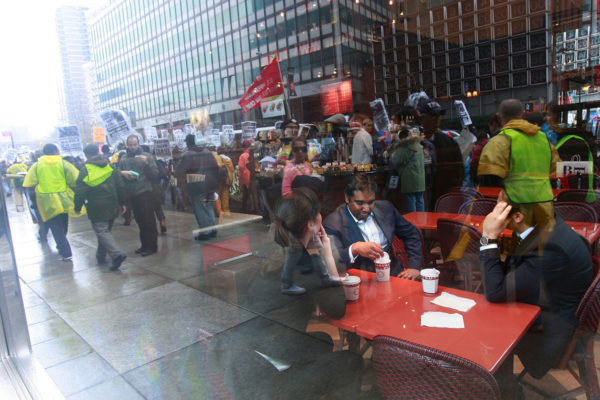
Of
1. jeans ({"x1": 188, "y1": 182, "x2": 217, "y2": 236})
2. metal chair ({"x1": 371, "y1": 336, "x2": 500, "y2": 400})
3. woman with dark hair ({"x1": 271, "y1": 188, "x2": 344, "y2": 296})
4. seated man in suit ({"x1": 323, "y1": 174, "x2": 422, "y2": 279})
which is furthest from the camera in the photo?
jeans ({"x1": 188, "y1": 182, "x2": 217, "y2": 236})

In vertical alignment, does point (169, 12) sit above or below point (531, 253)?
above

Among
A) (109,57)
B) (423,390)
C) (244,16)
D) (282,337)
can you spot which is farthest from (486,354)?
(244,16)

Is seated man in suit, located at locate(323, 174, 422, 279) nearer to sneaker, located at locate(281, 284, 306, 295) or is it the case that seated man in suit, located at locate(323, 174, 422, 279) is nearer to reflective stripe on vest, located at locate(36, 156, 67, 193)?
sneaker, located at locate(281, 284, 306, 295)

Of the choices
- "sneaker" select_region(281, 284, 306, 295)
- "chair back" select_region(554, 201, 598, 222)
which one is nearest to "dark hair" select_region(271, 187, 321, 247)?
"sneaker" select_region(281, 284, 306, 295)

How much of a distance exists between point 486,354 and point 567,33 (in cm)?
229

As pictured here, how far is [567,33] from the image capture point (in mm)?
2314

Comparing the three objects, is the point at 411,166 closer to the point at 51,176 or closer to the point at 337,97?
the point at 337,97

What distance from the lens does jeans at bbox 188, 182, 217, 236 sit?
370 centimetres

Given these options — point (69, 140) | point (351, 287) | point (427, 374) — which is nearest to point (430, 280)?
point (351, 287)

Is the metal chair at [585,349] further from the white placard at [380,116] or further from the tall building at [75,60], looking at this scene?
the tall building at [75,60]

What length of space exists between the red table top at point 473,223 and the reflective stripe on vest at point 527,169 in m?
0.34

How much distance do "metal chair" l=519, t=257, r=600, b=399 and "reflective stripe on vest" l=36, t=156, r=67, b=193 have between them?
272cm

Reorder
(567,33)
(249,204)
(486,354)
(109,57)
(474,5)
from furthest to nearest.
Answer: (249,204) → (474,5) → (109,57) → (567,33) → (486,354)

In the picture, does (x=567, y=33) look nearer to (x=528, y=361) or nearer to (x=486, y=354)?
(x=528, y=361)
